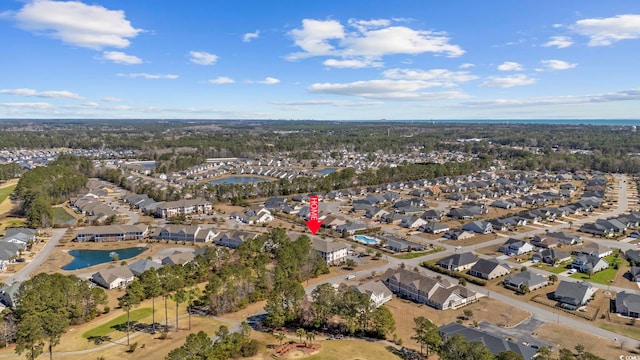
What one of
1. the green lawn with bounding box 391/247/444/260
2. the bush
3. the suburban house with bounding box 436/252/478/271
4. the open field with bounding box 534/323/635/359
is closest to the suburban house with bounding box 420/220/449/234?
the green lawn with bounding box 391/247/444/260

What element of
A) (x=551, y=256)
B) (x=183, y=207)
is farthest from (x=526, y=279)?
(x=183, y=207)

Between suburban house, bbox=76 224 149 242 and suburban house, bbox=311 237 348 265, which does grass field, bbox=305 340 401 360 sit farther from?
suburban house, bbox=76 224 149 242

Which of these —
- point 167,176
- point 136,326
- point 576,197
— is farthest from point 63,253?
point 576,197

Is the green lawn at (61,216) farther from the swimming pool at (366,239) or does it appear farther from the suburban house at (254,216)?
the swimming pool at (366,239)

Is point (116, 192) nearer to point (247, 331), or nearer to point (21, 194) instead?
point (21, 194)

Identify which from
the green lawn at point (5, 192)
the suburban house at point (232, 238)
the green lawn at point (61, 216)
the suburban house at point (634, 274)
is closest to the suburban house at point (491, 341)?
the suburban house at point (634, 274)

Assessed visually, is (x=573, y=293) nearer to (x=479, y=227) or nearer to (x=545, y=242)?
(x=545, y=242)

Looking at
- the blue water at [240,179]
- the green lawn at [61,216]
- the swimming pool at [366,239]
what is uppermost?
the blue water at [240,179]
